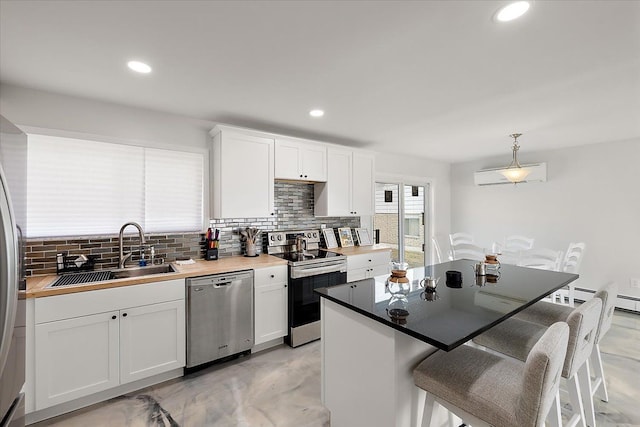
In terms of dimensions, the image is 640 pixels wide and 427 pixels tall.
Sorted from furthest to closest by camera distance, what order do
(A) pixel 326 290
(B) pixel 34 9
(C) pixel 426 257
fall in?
1. (C) pixel 426 257
2. (A) pixel 326 290
3. (B) pixel 34 9

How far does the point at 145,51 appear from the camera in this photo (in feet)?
5.69

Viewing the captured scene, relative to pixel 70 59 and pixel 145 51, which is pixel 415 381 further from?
pixel 70 59

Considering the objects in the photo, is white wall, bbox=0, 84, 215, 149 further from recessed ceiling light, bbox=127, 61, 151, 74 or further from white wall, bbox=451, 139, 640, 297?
white wall, bbox=451, 139, 640, 297

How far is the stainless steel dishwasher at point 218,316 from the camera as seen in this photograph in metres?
2.41

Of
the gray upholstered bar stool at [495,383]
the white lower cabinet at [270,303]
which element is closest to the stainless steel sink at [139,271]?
the white lower cabinet at [270,303]

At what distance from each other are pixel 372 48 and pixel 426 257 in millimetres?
4452

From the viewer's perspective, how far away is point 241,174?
118 inches

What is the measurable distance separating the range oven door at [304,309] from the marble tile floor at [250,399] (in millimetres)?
241

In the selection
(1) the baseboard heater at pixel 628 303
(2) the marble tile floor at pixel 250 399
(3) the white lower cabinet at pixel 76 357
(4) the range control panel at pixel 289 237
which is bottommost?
(2) the marble tile floor at pixel 250 399

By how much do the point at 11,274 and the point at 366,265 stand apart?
3157 mm

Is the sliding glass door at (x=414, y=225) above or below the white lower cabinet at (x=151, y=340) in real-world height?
above

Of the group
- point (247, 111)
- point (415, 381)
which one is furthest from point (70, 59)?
point (415, 381)

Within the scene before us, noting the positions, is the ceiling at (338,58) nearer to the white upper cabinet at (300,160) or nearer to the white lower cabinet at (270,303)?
the white upper cabinet at (300,160)

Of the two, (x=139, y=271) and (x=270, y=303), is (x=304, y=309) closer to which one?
(x=270, y=303)
